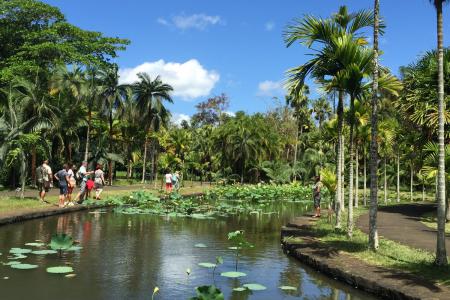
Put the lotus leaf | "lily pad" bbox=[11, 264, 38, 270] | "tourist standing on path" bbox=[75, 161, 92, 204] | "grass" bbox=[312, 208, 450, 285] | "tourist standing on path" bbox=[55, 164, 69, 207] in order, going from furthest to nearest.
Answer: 1. "tourist standing on path" bbox=[75, 161, 92, 204]
2. "tourist standing on path" bbox=[55, 164, 69, 207]
3. the lotus leaf
4. "lily pad" bbox=[11, 264, 38, 270]
5. "grass" bbox=[312, 208, 450, 285]

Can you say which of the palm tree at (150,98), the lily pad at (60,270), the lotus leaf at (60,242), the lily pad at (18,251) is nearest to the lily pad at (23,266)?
the lily pad at (60,270)

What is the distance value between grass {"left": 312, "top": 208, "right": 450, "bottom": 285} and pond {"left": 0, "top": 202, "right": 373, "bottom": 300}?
1.21m

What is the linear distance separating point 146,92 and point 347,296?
4402 cm

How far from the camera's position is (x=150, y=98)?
51125 millimetres

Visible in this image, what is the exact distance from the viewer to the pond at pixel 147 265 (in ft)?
28.1

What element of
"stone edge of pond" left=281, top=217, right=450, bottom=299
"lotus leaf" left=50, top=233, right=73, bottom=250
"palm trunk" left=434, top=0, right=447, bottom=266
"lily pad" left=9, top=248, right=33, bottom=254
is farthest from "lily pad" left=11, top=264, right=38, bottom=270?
"palm trunk" left=434, top=0, right=447, bottom=266

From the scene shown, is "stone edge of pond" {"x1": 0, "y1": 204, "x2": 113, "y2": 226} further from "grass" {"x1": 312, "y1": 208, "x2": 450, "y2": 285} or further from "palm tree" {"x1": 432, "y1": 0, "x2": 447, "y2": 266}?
"palm tree" {"x1": 432, "y1": 0, "x2": 447, "y2": 266}

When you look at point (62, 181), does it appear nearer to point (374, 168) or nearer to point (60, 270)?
point (60, 270)

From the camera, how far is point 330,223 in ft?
58.6

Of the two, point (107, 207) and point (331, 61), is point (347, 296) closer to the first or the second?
point (331, 61)

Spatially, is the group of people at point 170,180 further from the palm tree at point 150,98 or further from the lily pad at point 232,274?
the lily pad at point 232,274

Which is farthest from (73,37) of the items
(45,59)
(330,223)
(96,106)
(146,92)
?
(330,223)

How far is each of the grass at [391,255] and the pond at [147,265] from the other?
1.21 metres

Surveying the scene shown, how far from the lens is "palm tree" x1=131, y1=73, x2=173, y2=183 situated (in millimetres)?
Result: 50844
